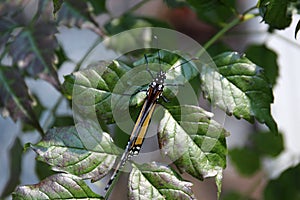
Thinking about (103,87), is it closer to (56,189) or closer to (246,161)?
(56,189)

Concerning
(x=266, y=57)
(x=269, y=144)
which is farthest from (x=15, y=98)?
(x=269, y=144)

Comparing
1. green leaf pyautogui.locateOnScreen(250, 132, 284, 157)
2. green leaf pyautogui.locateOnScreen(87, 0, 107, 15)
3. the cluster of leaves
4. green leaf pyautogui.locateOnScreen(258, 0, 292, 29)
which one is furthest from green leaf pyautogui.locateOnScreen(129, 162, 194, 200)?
green leaf pyautogui.locateOnScreen(250, 132, 284, 157)

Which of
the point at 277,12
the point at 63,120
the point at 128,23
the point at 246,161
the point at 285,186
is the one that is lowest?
the point at 246,161

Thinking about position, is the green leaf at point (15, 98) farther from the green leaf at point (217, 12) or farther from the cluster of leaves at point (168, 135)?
the green leaf at point (217, 12)

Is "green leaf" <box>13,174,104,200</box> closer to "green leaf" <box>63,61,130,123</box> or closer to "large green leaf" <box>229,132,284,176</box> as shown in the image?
"green leaf" <box>63,61,130,123</box>

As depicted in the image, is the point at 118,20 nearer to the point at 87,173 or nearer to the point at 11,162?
the point at 11,162

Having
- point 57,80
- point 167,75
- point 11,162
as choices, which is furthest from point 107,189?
point 11,162

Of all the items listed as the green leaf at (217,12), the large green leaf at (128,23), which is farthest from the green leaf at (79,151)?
the large green leaf at (128,23)
